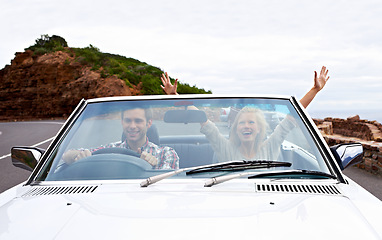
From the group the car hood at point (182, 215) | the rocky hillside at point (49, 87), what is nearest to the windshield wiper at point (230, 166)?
the car hood at point (182, 215)

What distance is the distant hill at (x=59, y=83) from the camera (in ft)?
183

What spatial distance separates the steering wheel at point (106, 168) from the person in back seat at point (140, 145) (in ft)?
0.25

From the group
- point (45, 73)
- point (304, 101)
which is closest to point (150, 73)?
point (45, 73)

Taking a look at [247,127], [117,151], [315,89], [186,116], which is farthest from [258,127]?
[315,89]

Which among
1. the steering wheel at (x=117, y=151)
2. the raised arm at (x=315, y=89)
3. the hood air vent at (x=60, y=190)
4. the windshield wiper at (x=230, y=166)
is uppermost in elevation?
the raised arm at (x=315, y=89)

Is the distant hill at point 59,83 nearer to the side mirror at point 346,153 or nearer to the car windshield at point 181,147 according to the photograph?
the car windshield at point 181,147

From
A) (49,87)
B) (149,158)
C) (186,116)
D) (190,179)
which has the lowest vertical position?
(190,179)

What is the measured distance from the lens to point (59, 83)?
58312 millimetres

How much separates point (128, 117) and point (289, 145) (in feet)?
3.79

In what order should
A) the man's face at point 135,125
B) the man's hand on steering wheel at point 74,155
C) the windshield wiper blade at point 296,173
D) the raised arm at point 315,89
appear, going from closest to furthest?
the windshield wiper blade at point 296,173 → the man's hand on steering wheel at point 74,155 → the man's face at point 135,125 → the raised arm at point 315,89

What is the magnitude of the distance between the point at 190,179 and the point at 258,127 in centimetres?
72

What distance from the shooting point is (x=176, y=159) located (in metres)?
2.99

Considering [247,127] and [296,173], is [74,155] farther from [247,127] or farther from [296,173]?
[296,173]

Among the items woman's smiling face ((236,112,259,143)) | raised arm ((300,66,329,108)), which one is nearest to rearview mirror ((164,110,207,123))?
woman's smiling face ((236,112,259,143))
